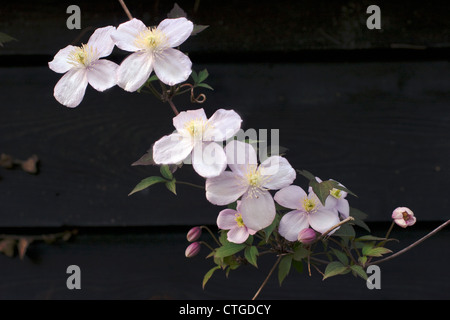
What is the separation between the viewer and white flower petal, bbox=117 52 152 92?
333 mm

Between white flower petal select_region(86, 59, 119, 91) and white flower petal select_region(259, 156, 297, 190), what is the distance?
5.6 inches

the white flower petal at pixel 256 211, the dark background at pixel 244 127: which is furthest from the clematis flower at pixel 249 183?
the dark background at pixel 244 127

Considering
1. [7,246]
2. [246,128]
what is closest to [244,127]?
[246,128]

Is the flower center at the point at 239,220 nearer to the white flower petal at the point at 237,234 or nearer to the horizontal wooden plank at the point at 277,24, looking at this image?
the white flower petal at the point at 237,234

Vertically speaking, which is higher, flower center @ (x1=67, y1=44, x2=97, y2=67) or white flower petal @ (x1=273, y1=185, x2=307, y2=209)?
flower center @ (x1=67, y1=44, x2=97, y2=67)

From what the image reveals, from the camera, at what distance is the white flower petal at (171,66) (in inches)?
13.0

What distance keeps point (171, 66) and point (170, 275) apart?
0.42 metres

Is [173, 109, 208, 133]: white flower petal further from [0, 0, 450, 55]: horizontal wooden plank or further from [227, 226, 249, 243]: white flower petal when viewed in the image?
[0, 0, 450, 55]: horizontal wooden plank

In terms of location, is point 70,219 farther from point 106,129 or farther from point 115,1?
point 115,1

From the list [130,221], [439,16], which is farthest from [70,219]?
[439,16]

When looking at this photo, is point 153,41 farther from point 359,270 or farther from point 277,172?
point 359,270

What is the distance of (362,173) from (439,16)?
0.26 meters

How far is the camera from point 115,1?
64 cm

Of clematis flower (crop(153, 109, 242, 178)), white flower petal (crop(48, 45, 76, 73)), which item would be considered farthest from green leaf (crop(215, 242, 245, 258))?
white flower petal (crop(48, 45, 76, 73))
